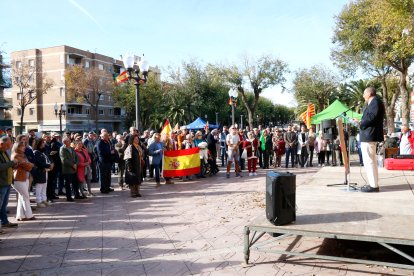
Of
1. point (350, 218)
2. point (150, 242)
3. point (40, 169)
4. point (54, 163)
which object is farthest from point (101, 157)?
point (350, 218)

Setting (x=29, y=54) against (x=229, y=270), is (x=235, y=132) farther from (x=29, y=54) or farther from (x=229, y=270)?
(x=29, y=54)

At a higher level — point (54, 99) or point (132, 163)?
point (54, 99)

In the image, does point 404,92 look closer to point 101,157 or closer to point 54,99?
point 101,157

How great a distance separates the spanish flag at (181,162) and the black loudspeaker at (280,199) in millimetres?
8271

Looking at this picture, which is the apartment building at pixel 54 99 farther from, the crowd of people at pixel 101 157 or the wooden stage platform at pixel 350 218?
the wooden stage platform at pixel 350 218

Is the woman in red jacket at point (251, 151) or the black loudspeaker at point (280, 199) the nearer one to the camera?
the black loudspeaker at point (280, 199)

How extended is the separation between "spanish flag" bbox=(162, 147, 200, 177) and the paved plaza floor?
3.02m

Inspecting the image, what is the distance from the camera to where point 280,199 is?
4.42 metres

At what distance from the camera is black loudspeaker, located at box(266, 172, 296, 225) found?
436cm

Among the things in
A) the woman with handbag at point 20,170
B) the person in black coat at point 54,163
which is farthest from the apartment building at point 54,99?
the woman with handbag at point 20,170

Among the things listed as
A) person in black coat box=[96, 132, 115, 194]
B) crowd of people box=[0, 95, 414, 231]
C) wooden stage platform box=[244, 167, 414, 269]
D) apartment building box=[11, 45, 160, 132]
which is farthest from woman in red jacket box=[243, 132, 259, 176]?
apartment building box=[11, 45, 160, 132]

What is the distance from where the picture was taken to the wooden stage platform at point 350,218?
3957 mm

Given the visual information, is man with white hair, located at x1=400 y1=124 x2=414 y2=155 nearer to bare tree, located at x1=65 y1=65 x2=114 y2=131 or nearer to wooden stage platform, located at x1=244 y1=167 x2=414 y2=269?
wooden stage platform, located at x1=244 y1=167 x2=414 y2=269

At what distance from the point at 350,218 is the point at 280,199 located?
105cm
